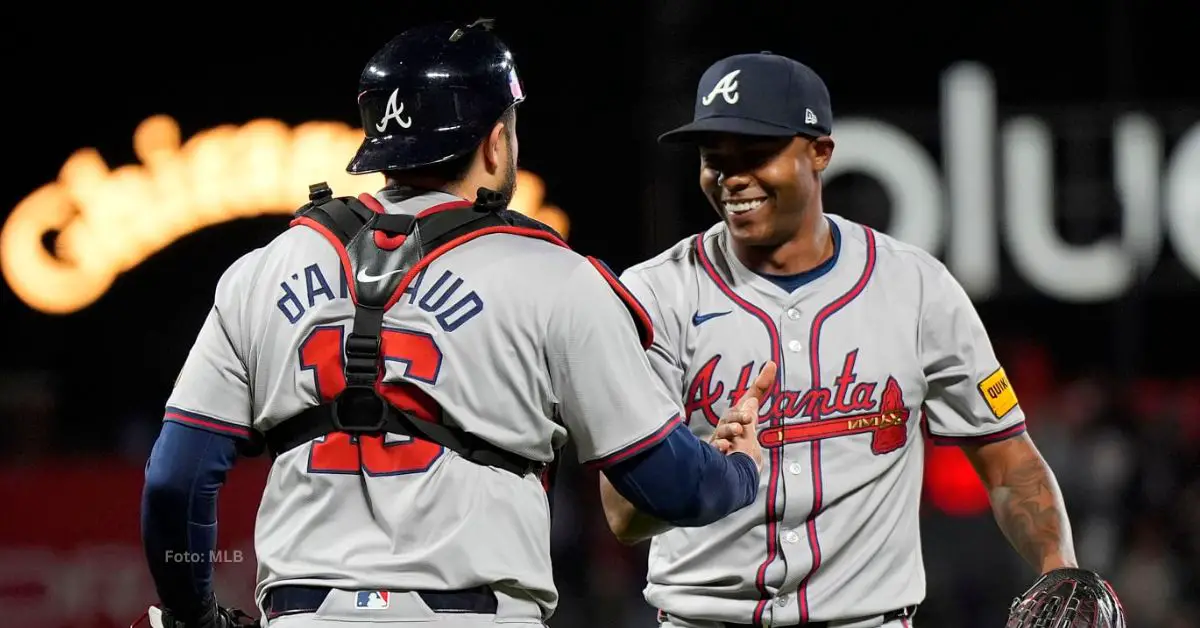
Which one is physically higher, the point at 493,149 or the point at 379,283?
the point at 493,149

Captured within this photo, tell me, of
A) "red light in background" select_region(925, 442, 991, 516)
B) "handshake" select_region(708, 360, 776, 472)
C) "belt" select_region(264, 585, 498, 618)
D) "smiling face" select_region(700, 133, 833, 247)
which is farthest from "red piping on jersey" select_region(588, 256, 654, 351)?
"red light in background" select_region(925, 442, 991, 516)

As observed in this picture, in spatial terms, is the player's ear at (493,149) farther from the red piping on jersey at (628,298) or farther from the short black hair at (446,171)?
the red piping on jersey at (628,298)

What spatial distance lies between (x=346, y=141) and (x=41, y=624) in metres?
4.62

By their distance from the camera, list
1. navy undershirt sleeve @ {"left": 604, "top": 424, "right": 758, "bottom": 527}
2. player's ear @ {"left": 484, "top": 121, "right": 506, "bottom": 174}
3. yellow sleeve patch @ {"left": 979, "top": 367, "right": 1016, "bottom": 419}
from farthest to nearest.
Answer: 1. yellow sleeve patch @ {"left": 979, "top": 367, "right": 1016, "bottom": 419}
2. player's ear @ {"left": 484, "top": 121, "right": 506, "bottom": 174}
3. navy undershirt sleeve @ {"left": 604, "top": 424, "right": 758, "bottom": 527}

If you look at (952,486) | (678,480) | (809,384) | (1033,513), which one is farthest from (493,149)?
(952,486)

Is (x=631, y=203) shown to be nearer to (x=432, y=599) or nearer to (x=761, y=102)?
(x=761, y=102)

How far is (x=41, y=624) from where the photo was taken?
8.26 metres

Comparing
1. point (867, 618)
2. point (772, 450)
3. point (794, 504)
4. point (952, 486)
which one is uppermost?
point (772, 450)

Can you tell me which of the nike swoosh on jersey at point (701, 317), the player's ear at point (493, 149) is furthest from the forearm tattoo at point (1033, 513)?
the player's ear at point (493, 149)

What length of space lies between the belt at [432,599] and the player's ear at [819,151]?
158cm

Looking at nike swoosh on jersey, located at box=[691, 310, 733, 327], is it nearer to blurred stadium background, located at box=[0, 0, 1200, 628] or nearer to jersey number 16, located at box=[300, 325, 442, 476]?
jersey number 16, located at box=[300, 325, 442, 476]

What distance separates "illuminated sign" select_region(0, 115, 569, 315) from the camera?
11258 millimetres

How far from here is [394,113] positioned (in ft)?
8.57

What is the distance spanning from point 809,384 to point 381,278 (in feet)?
4.23
